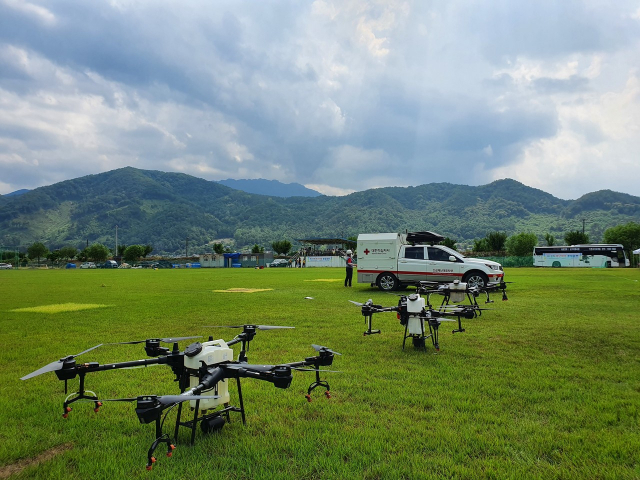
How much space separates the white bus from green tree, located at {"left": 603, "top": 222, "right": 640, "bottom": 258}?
35928 millimetres

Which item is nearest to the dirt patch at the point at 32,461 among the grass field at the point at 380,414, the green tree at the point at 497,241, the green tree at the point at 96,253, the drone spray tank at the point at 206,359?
the grass field at the point at 380,414

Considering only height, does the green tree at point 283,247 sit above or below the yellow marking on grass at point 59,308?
above

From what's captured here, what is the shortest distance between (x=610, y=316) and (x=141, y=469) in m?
11.3

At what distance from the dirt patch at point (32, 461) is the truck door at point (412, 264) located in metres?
15.4

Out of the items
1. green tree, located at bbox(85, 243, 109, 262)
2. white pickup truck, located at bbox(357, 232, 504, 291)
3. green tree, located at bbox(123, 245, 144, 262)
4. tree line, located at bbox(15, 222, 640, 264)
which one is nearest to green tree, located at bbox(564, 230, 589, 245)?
tree line, located at bbox(15, 222, 640, 264)

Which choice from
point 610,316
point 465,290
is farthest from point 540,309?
point 465,290

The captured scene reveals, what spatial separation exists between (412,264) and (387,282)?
4.66 ft

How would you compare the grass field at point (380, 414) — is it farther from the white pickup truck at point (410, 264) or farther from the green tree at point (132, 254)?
the green tree at point (132, 254)

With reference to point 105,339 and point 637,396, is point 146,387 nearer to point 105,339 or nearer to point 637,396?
point 105,339

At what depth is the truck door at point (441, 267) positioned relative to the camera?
17.3 m

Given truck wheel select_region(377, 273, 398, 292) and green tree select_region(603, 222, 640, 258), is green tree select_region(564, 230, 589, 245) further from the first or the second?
truck wheel select_region(377, 273, 398, 292)

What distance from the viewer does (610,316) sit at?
403 inches

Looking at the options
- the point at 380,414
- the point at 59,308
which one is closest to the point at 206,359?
the point at 380,414

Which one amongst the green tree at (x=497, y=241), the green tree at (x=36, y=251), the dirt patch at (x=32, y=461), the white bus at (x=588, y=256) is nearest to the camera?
the dirt patch at (x=32, y=461)
